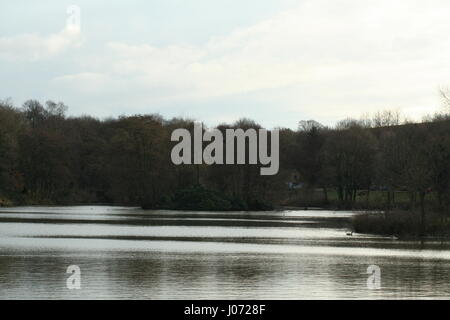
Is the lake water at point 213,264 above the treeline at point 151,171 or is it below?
below

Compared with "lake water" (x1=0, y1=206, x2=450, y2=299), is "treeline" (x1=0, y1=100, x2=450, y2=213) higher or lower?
higher

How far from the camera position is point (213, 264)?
3231 centimetres

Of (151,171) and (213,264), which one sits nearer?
(213,264)

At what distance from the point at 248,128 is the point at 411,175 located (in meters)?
42.7

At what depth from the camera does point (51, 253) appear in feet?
114

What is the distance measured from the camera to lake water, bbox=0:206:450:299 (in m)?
24.6

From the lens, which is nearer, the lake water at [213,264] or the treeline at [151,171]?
the lake water at [213,264]

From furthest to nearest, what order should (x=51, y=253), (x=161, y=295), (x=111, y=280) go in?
(x=51, y=253) < (x=111, y=280) < (x=161, y=295)

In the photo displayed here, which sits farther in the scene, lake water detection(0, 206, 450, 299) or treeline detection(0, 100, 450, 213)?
treeline detection(0, 100, 450, 213)

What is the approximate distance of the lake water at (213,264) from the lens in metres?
24.6

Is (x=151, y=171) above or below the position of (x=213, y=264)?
above

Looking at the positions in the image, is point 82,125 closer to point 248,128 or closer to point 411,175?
point 248,128
